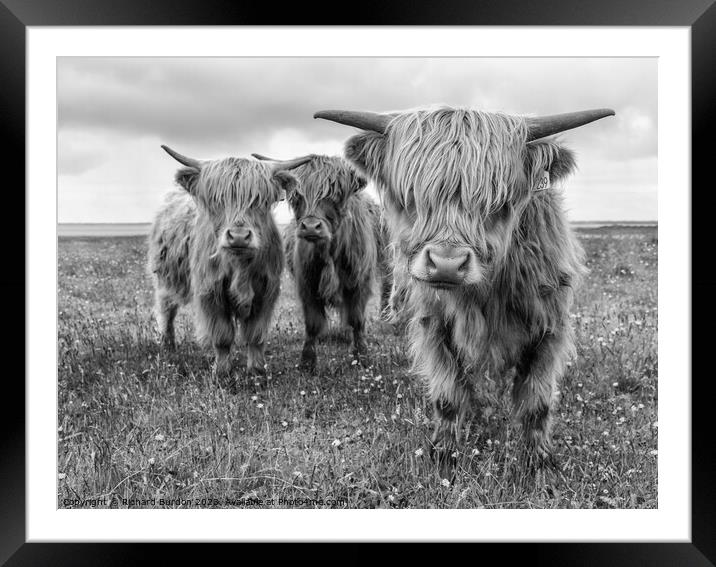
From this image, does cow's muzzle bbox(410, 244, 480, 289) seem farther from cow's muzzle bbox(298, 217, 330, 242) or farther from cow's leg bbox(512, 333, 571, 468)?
cow's muzzle bbox(298, 217, 330, 242)

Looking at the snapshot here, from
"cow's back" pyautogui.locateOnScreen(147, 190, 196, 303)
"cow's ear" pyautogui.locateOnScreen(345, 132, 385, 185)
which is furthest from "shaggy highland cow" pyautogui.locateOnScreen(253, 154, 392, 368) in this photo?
"cow's ear" pyautogui.locateOnScreen(345, 132, 385, 185)

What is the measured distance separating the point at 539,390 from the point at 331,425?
1100mm

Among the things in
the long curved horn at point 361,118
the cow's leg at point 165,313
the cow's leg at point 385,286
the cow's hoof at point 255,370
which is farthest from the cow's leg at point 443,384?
the cow's leg at point 385,286

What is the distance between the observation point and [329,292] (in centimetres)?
448

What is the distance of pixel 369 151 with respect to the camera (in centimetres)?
252

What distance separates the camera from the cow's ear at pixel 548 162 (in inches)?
91.4

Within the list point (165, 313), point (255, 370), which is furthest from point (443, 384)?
point (165, 313)

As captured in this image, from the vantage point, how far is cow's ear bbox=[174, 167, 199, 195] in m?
3.43

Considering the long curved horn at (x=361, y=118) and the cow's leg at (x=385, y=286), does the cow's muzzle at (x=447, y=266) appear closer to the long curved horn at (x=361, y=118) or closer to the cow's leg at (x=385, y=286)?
the long curved horn at (x=361, y=118)

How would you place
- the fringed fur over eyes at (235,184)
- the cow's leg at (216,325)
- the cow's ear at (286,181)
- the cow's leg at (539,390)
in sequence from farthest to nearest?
the cow's leg at (216,325) → the cow's ear at (286,181) → the fringed fur over eyes at (235,184) → the cow's leg at (539,390)

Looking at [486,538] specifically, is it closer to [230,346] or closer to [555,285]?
[555,285]

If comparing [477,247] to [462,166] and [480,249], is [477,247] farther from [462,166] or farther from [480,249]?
[462,166]

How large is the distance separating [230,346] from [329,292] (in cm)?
93
